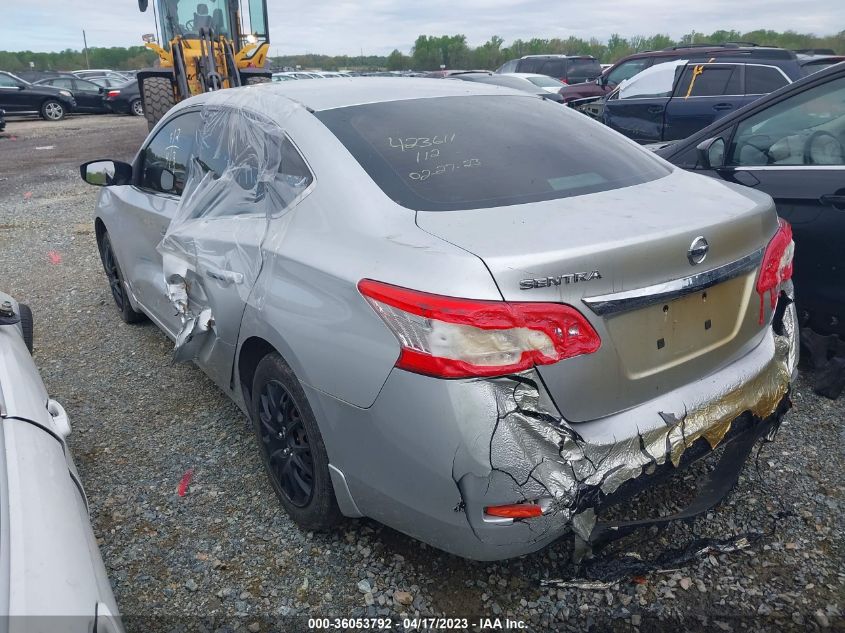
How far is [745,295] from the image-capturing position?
2133 mm

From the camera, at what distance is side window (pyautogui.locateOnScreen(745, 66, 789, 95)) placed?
27.9 feet

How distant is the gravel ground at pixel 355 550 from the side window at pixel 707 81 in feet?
20.5

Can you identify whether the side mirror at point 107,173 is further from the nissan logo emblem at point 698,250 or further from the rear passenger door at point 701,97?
the rear passenger door at point 701,97

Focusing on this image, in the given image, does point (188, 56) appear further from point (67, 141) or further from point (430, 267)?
point (430, 267)

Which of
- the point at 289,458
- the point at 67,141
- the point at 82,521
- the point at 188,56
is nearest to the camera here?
the point at 82,521

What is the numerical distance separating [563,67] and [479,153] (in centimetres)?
1867

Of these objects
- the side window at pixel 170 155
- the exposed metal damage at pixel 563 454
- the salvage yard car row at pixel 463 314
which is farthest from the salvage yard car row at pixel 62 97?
the exposed metal damage at pixel 563 454

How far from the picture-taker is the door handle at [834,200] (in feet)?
10.1

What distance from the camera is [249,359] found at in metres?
2.63

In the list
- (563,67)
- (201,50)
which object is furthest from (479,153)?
(563,67)

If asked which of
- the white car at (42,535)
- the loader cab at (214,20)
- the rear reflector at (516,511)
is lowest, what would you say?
the rear reflector at (516,511)

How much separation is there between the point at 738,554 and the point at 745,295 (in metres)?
0.92

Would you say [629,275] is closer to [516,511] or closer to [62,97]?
[516,511]

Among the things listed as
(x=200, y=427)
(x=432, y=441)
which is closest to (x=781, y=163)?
(x=432, y=441)
